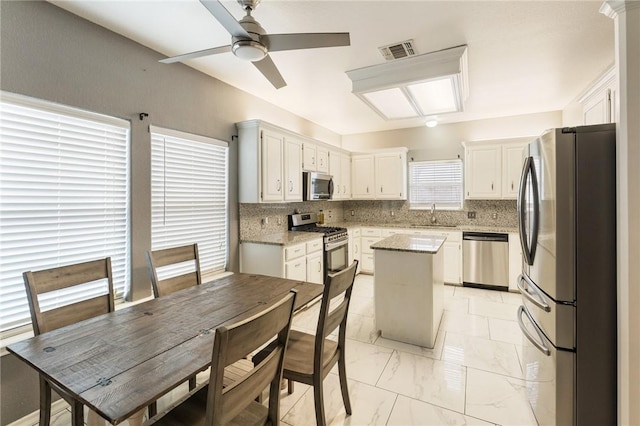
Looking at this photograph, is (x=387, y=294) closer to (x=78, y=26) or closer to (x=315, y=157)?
(x=315, y=157)

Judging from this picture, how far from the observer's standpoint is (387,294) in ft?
9.67

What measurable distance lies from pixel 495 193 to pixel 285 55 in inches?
152

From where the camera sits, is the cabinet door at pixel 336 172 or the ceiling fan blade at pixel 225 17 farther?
the cabinet door at pixel 336 172

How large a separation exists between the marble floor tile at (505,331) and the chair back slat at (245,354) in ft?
8.62

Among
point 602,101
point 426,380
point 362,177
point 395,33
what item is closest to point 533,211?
point 426,380

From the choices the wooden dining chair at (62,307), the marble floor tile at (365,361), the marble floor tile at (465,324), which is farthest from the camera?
the marble floor tile at (465,324)

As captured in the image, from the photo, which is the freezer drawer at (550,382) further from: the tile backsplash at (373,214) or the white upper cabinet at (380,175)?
the white upper cabinet at (380,175)

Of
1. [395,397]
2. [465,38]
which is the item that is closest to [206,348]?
[395,397]

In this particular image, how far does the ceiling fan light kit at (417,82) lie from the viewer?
2.67 meters

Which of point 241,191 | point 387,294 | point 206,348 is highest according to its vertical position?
point 241,191

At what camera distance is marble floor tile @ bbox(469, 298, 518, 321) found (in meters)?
3.55

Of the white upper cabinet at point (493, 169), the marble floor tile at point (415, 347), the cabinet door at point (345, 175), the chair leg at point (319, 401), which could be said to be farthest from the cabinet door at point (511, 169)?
the chair leg at point (319, 401)

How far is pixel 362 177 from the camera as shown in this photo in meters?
5.77

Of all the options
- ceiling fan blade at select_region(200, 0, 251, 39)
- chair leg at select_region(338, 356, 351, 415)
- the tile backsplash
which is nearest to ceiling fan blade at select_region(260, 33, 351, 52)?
ceiling fan blade at select_region(200, 0, 251, 39)
